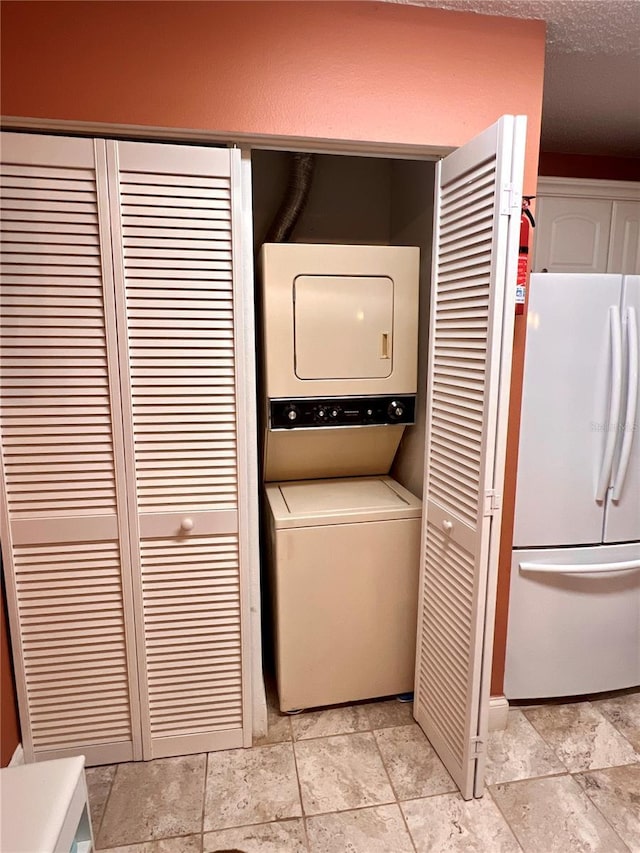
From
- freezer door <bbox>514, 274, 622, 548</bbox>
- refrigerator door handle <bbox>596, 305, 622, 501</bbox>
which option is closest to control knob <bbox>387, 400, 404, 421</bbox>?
freezer door <bbox>514, 274, 622, 548</bbox>

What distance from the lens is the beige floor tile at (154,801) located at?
5.24 feet

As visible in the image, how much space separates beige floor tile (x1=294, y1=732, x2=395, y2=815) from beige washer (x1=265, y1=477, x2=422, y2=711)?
0.18 m

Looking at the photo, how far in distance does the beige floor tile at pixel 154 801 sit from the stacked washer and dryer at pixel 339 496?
44 centimetres

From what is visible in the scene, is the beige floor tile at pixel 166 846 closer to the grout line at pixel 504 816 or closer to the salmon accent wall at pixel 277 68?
the grout line at pixel 504 816

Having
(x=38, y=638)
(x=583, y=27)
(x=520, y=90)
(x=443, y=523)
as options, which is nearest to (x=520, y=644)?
(x=443, y=523)

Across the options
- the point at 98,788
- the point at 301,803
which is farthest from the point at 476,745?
the point at 98,788

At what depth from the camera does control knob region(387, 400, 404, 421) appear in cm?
207

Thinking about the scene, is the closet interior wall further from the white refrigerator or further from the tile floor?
the tile floor

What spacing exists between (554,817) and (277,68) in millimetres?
2480

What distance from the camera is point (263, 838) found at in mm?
1578

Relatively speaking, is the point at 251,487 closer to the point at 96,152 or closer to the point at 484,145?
the point at 96,152

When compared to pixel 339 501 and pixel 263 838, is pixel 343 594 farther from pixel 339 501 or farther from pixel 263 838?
pixel 263 838

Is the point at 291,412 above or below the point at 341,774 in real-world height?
above

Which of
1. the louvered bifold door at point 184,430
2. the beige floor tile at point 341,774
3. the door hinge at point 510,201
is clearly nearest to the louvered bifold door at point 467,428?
Result: the door hinge at point 510,201
